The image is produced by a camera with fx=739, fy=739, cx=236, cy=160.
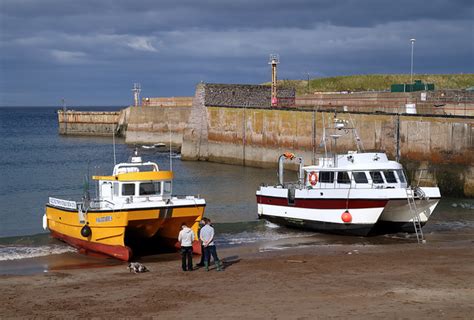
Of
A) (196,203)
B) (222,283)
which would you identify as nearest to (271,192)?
(196,203)

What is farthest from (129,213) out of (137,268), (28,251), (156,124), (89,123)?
(89,123)

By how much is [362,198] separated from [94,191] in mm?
16206

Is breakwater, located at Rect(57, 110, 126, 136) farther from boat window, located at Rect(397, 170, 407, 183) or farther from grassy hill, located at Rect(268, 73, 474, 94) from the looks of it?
boat window, located at Rect(397, 170, 407, 183)

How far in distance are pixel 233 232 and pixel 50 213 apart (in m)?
6.40

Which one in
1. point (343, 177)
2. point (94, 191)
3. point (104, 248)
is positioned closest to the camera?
point (104, 248)

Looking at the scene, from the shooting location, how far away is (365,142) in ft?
127

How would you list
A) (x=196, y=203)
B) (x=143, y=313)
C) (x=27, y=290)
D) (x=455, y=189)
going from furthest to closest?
1. (x=455, y=189)
2. (x=196, y=203)
3. (x=27, y=290)
4. (x=143, y=313)

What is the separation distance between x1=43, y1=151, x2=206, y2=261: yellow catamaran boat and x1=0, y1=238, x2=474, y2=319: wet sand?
86 centimetres

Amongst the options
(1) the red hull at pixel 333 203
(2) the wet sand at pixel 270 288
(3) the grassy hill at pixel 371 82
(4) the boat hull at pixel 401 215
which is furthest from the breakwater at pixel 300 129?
(3) the grassy hill at pixel 371 82

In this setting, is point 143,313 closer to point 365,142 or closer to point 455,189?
point 455,189

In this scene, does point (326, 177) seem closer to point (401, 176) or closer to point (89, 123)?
point (401, 176)

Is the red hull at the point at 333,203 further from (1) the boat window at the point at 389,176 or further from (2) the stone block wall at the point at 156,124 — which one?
(2) the stone block wall at the point at 156,124

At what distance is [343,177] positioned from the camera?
2380 centimetres

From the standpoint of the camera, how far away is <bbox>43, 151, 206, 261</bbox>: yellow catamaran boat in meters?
19.8
